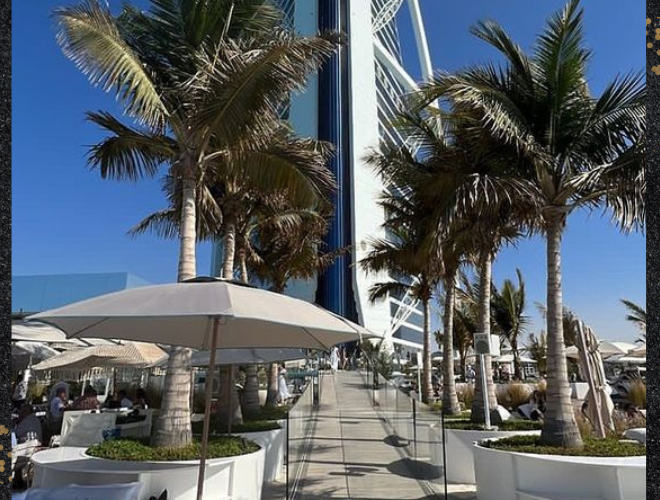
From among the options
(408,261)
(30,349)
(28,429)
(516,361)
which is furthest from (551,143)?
(516,361)

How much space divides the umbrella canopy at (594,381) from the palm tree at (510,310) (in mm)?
19317

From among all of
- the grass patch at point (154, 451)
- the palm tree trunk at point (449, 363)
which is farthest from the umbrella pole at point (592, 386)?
the grass patch at point (154, 451)

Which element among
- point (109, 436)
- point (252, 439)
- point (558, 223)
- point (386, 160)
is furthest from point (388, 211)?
point (109, 436)

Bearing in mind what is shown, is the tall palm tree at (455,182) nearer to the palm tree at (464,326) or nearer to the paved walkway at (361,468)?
the paved walkway at (361,468)

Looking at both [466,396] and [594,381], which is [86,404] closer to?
[466,396]

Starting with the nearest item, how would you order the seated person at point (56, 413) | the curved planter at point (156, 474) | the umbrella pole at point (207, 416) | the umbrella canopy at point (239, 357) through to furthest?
the umbrella pole at point (207, 416) → the curved planter at point (156, 474) → the umbrella canopy at point (239, 357) → the seated person at point (56, 413)

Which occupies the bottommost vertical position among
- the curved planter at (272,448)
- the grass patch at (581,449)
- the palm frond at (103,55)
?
the curved planter at (272,448)

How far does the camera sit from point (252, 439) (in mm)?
8086

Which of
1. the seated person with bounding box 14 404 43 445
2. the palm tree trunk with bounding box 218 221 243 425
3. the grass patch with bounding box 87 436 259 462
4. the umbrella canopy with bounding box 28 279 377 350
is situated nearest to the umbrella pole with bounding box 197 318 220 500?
the umbrella canopy with bounding box 28 279 377 350

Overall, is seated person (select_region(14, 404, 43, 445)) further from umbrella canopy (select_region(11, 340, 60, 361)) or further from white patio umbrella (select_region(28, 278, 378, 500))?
white patio umbrella (select_region(28, 278, 378, 500))

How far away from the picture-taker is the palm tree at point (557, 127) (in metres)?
6.84

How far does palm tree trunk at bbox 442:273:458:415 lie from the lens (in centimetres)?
1227

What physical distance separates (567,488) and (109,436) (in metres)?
6.31

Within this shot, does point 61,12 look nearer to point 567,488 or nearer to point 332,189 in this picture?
point 332,189
